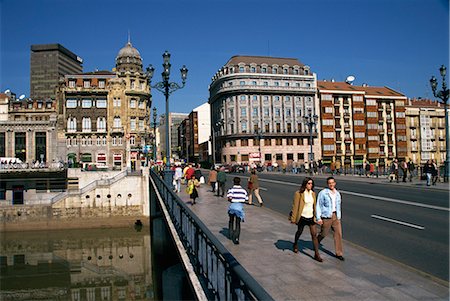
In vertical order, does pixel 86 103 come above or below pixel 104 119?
above

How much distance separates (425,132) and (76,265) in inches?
3093

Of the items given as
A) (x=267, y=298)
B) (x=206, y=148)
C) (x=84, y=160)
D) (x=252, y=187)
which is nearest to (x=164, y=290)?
(x=252, y=187)

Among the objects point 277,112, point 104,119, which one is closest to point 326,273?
point 104,119

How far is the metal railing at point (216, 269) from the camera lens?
378 cm

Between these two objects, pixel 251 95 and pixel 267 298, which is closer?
pixel 267 298

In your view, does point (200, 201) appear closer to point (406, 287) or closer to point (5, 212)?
point (406, 287)

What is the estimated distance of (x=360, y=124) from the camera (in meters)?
79.5

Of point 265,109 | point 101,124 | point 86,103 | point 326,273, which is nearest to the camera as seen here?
point 326,273

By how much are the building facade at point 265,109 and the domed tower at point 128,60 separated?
695 inches

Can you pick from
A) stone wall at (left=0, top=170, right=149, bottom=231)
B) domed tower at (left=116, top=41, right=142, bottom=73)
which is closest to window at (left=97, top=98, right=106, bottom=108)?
domed tower at (left=116, top=41, right=142, bottom=73)

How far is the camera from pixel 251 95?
75688mm

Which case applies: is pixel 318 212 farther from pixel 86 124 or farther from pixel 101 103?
pixel 101 103

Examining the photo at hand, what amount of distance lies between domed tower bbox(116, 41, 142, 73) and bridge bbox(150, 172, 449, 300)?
66.0 metres

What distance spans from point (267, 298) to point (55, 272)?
99.4ft
